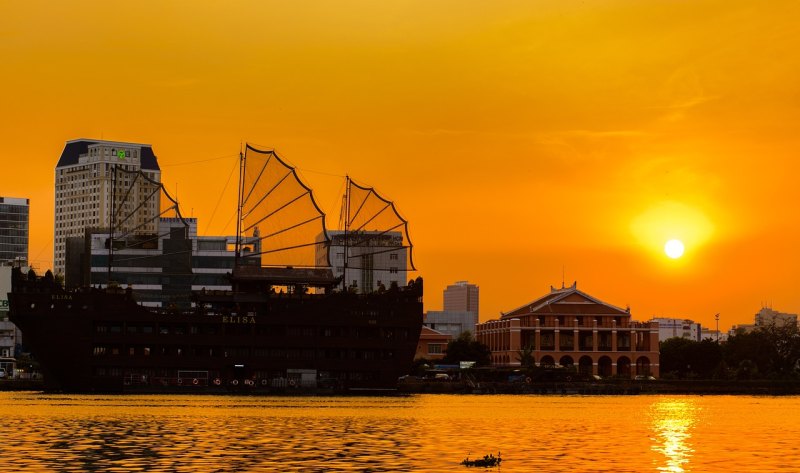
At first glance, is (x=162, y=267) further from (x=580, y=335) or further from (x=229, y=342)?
(x=580, y=335)

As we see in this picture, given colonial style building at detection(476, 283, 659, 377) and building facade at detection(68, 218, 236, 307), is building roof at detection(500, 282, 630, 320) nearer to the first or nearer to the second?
colonial style building at detection(476, 283, 659, 377)

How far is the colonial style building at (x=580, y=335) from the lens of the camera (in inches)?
7633

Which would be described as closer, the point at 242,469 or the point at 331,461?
the point at 242,469

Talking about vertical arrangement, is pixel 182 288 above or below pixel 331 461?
above

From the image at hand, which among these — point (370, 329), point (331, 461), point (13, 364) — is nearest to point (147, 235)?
point (13, 364)

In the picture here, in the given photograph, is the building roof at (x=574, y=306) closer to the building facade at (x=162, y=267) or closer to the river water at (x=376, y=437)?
the building facade at (x=162, y=267)

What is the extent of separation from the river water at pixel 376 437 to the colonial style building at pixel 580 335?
85.9 m

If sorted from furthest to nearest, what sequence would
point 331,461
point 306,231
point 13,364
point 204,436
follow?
point 13,364
point 306,231
point 204,436
point 331,461

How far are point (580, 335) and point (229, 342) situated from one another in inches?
2933

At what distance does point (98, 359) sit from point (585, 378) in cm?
7058

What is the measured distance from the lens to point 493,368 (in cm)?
18238

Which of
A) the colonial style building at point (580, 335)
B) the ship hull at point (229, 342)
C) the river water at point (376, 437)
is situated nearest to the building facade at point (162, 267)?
the ship hull at point (229, 342)

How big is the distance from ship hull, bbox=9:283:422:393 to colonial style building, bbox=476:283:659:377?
5830 centimetres

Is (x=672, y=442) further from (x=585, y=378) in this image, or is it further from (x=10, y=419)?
(x=585, y=378)
